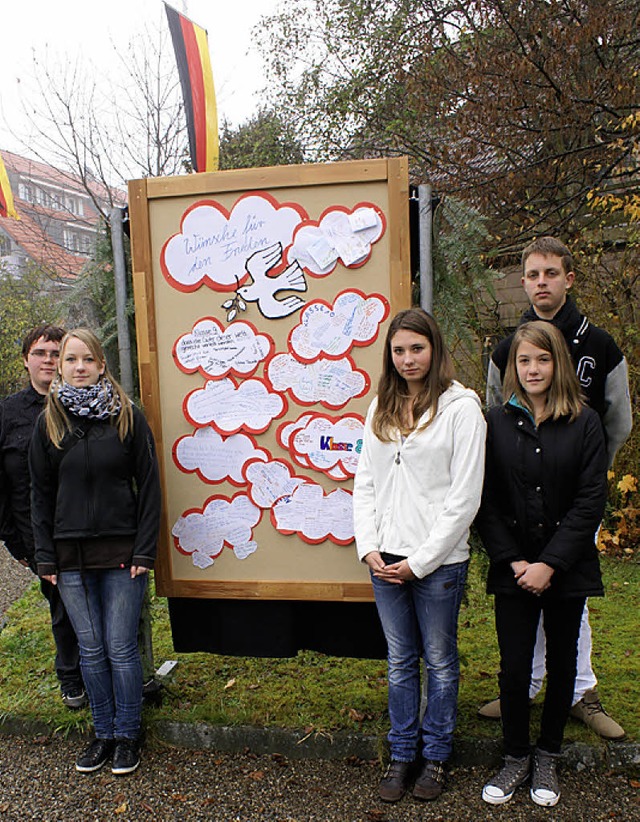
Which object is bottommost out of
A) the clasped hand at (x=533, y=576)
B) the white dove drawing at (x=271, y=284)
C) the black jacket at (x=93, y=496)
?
the clasped hand at (x=533, y=576)

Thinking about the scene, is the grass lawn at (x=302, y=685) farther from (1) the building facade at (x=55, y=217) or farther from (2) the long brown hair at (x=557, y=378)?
(1) the building facade at (x=55, y=217)

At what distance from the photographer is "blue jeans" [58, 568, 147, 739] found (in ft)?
9.98

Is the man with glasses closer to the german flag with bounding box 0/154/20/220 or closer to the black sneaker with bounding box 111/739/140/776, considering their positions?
the black sneaker with bounding box 111/739/140/776

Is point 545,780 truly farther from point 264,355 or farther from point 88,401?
point 88,401

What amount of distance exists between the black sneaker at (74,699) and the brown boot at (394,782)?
64.8 inches

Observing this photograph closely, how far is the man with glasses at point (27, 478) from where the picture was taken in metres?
3.51

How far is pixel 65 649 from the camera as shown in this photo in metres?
3.65

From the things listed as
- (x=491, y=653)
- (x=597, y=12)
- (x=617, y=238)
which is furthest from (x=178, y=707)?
(x=597, y=12)

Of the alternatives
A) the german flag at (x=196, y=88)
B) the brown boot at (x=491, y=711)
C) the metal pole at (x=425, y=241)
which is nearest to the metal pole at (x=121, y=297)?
the metal pole at (x=425, y=241)

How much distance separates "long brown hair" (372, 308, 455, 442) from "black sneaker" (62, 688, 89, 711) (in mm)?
2189

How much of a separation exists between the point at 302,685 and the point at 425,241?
7.89 feet

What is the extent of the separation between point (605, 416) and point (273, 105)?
42.8 feet

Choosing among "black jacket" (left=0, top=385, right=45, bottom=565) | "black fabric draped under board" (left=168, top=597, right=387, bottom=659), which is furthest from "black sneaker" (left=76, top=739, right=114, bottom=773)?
"black jacket" (left=0, top=385, right=45, bottom=565)

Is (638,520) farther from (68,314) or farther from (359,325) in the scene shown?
(68,314)
